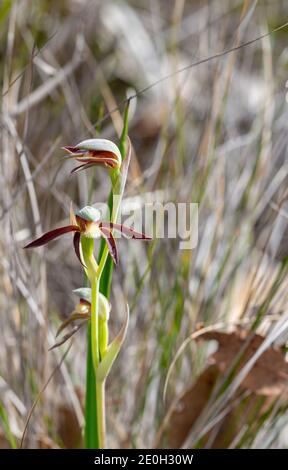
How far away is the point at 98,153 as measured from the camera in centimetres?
56

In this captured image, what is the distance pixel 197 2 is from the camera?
90.7 inches

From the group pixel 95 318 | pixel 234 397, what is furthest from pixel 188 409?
pixel 95 318

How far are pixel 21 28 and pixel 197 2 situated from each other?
3.28 ft

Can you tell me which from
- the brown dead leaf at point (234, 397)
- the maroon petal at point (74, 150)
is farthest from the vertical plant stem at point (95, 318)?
the brown dead leaf at point (234, 397)

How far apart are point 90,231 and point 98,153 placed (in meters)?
0.06

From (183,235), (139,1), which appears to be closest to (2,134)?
(183,235)

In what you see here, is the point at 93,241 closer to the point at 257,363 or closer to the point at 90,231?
the point at 90,231

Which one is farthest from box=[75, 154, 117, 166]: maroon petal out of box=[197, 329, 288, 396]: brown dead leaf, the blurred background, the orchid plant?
box=[197, 329, 288, 396]: brown dead leaf

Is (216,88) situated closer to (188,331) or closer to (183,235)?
(183,235)

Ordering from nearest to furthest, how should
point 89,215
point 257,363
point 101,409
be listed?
point 89,215
point 101,409
point 257,363

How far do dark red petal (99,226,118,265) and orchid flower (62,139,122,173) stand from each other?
5 cm

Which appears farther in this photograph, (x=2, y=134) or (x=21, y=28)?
(x=21, y=28)

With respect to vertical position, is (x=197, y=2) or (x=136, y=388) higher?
(x=197, y=2)

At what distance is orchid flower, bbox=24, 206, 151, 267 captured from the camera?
54 centimetres
